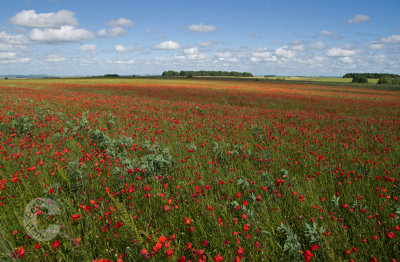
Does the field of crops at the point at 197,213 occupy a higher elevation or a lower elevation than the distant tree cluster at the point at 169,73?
lower

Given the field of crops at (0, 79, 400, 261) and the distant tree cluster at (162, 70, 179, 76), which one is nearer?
the field of crops at (0, 79, 400, 261)

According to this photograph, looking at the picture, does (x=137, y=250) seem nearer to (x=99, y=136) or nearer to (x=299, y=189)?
(x=299, y=189)

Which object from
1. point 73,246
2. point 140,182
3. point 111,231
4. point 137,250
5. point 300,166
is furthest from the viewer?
point 300,166

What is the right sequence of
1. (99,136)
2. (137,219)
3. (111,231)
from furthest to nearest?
(99,136) < (137,219) < (111,231)

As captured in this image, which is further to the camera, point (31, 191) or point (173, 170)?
point (173, 170)

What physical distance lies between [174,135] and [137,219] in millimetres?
4614

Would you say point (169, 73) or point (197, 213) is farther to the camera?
point (169, 73)

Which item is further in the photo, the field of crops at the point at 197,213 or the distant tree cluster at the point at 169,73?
the distant tree cluster at the point at 169,73

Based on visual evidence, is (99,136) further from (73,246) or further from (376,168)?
(376,168)

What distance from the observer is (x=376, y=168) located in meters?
4.27

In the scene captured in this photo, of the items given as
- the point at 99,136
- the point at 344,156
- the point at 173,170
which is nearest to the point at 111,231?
the point at 173,170

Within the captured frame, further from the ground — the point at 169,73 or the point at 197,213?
the point at 169,73

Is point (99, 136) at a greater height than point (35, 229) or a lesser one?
greater

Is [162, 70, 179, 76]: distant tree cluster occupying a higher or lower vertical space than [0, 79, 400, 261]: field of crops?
higher
